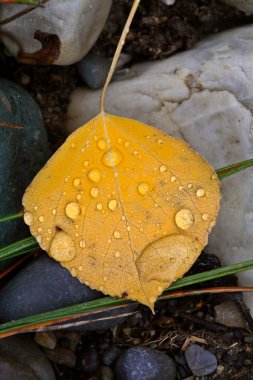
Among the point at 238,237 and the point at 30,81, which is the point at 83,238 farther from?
the point at 30,81

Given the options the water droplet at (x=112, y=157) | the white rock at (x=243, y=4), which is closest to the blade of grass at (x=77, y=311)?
the water droplet at (x=112, y=157)

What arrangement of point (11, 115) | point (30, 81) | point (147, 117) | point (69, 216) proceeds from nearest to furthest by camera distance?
1. point (69, 216)
2. point (11, 115)
3. point (147, 117)
4. point (30, 81)

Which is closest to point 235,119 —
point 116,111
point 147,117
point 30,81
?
point 147,117

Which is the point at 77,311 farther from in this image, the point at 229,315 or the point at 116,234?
the point at 229,315

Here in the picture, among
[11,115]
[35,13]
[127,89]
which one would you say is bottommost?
[127,89]

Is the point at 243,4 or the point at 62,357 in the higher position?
the point at 243,4

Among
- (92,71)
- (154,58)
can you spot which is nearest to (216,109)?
(154,58)

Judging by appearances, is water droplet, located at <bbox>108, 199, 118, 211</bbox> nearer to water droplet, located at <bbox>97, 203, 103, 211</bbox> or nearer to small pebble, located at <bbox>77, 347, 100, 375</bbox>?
water droplet, located at <bbox>97, 203, 103, 211</bbox>
